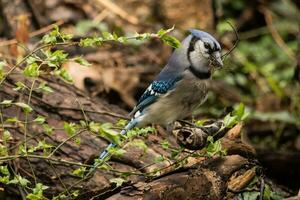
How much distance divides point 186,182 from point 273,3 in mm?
4913

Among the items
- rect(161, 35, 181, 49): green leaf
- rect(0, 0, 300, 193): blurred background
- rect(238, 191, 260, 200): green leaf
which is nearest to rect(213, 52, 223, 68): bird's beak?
rect(238, 191, 260, 200): green leaf

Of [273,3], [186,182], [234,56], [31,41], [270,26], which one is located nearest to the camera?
[186,182]

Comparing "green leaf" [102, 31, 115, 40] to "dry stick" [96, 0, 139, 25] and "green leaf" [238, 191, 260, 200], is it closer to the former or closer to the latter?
"green leaf" [238, 191, 260, 200]

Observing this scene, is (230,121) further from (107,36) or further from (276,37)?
(276,37)

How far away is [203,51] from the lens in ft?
12.4

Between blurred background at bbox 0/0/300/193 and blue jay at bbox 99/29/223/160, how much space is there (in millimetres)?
1112

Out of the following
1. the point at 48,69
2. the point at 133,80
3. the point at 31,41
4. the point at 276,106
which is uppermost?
the point at 48,69

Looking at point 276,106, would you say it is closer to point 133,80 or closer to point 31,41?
point 133,80

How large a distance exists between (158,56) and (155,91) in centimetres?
241

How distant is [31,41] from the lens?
577 centimetres

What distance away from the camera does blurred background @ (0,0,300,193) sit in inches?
217

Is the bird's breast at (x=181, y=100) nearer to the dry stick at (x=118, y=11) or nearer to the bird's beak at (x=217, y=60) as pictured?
the bird's beak at (x=217, y=60)

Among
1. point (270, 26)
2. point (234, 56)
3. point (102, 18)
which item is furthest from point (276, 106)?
point (102, 18)

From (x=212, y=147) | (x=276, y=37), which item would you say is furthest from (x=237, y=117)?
(x=276, y=37)
